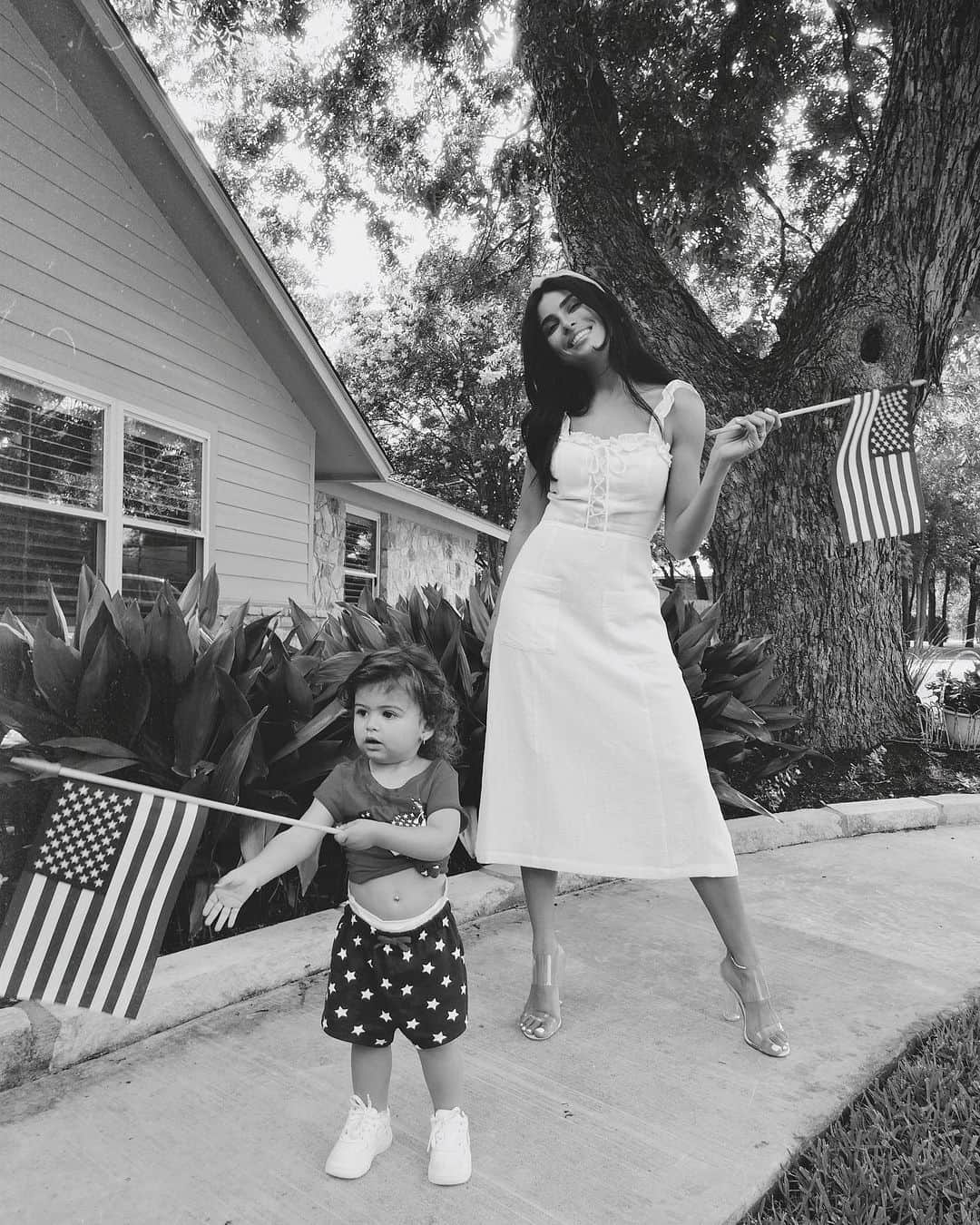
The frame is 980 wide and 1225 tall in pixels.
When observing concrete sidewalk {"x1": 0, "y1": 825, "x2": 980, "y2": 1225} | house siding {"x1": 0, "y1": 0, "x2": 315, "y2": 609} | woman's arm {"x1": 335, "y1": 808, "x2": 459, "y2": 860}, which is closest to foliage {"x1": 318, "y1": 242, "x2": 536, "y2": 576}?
house siding {"x1": 0, "y1": 0, "x2": 315, "y2": 609}

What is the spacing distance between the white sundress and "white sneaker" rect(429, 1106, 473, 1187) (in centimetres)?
71

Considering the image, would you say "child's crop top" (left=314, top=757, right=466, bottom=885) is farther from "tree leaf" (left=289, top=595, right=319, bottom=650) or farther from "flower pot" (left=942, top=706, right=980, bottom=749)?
"flower pot" (left=942, top=706, right=980, bottom=749)

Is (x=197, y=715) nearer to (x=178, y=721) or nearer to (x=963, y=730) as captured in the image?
(x=178, y=721)

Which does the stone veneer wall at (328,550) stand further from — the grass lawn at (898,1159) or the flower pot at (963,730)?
the grass lawn at (898,1159)

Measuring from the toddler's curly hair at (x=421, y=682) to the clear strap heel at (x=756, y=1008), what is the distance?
3.54ft

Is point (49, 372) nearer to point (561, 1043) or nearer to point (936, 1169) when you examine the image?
point (561, 1043)

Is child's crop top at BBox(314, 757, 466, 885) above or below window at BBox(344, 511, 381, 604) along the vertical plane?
below

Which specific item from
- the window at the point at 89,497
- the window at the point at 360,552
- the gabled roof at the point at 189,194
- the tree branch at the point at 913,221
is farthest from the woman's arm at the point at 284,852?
the window at the point at 360,552

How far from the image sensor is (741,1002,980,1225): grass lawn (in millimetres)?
1657

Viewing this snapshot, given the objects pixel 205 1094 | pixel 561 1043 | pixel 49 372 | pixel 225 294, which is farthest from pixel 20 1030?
pixel 225 294

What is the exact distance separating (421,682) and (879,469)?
294 cm

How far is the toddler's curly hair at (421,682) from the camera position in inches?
67.8

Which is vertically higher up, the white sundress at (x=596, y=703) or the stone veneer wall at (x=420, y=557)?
the stone veneer wall at (x=420, y=557)

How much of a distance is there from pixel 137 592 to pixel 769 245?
964 cm
